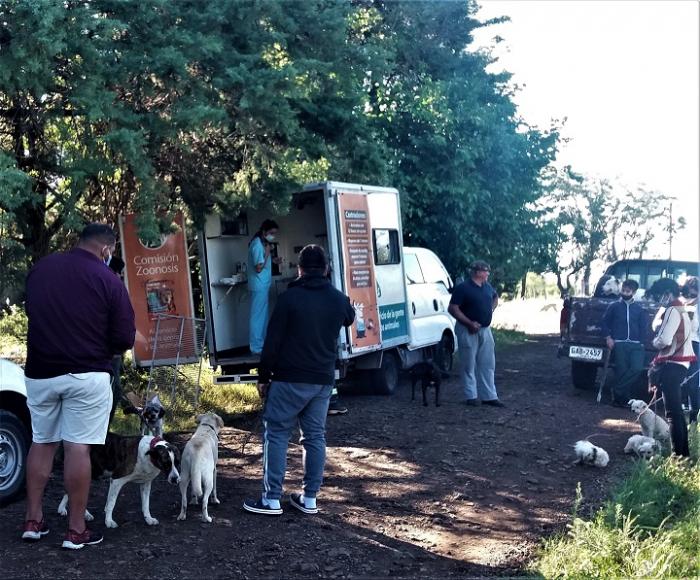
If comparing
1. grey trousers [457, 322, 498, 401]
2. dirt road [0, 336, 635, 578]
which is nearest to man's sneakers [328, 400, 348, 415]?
dirt road [0, 336, 635, 578]

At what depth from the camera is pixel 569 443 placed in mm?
9133

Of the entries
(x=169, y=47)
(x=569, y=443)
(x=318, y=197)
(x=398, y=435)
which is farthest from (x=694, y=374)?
(x=169, y=47)

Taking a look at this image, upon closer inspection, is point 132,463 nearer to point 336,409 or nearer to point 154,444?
point 154,444

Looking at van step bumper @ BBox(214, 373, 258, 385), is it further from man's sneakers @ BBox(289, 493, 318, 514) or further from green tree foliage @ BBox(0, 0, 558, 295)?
man's sneakers @ BBox(289, 493, 318, 514)

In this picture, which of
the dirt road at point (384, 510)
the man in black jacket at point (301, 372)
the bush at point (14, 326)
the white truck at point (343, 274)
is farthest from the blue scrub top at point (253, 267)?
the man in black jacket at point (301, 372)

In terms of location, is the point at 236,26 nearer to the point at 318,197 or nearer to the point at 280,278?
the point at 318,197

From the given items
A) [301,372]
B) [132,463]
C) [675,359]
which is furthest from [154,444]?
[675,359]

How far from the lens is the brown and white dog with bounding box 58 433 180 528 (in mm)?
A: 5773

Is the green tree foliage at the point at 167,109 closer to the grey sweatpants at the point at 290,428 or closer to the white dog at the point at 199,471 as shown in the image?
the white dog at the point at 199,471

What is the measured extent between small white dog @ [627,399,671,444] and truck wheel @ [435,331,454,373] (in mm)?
5009

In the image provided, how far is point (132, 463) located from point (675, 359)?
489 centimetres

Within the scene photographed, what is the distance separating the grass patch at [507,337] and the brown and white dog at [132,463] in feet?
47.8

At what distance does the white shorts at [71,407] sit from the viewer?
5.29 meters

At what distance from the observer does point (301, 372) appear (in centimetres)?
612
